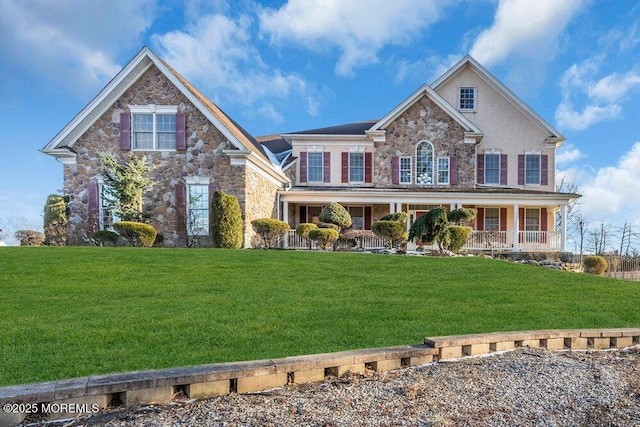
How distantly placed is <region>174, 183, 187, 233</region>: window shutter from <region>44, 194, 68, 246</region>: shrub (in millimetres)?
4205

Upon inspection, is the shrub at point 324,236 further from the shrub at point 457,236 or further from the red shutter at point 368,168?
the red shutter at point 368,168

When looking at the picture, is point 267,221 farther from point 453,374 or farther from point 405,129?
point 453,374

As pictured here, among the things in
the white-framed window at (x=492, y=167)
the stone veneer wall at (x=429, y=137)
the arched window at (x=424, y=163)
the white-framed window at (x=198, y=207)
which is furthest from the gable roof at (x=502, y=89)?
the white-framed window at (x=198, y=207)

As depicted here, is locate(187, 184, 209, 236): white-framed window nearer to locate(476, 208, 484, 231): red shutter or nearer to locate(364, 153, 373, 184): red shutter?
locate(364, 153, 373, 184): red shutter

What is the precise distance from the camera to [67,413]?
9.31 feet

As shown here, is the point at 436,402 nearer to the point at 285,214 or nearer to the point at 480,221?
the point at 285,214

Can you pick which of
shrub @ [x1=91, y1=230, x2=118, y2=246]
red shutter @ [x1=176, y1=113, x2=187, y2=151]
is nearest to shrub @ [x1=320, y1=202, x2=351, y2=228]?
red shutter @ [x1=176, y1=113, x2=187, y2=151]

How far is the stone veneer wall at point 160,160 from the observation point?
603 inches

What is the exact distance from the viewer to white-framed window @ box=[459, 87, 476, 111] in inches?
854

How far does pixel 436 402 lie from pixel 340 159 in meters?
18.6

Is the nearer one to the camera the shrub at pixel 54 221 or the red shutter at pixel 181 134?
the shrub at pixel 54 221

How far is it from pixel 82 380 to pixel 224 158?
12.9 meters

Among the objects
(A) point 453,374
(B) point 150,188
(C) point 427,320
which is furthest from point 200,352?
(B) point 150,188

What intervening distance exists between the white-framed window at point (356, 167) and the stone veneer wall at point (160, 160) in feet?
24.6
